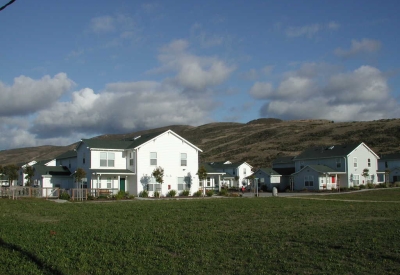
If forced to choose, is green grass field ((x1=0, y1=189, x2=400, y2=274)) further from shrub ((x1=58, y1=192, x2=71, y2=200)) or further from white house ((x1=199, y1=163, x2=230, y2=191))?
white house ((x1=199, y1=163, x2=230, y2=191))

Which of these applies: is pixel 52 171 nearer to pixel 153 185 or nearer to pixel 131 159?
pixel 131 159

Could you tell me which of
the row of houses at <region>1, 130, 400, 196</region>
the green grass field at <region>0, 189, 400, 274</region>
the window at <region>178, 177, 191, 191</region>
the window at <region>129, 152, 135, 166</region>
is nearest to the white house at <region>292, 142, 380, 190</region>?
A: the row of houses at <region>1, 130, 400, 196</region>

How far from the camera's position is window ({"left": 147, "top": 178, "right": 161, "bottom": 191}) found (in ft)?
149

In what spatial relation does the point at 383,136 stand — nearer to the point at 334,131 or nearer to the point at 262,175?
the point at 334,131

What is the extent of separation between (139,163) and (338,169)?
29.9 metres

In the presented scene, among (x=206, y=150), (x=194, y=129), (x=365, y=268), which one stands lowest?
(x=365, y=268)

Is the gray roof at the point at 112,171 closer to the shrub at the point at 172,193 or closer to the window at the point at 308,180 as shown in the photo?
the shrub at the point at 172,193

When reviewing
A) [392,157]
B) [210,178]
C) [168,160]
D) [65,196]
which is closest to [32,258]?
[65,196]

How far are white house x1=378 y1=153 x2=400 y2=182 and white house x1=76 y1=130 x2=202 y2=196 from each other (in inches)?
1430

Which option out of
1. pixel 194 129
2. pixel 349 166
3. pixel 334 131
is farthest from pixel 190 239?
pixel 194 129

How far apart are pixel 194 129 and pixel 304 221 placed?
169 metres

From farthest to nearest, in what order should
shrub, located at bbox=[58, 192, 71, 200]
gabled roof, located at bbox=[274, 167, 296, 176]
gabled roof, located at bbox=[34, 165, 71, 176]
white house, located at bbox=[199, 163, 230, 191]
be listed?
gabled roof, located at bbox=[274, 167, 296, 176] < white house, located at bbox=[199, 163, 230, 191] < gabled roof, located at bbox=[34, 165, 71, 176] < shrub, located at bbox=[58, 192, 71, 200]

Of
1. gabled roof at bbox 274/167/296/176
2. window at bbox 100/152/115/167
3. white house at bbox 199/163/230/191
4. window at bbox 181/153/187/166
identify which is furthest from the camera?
gabled roof at bbox 274/167/296/176

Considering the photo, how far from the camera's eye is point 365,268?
1014 centimetres
